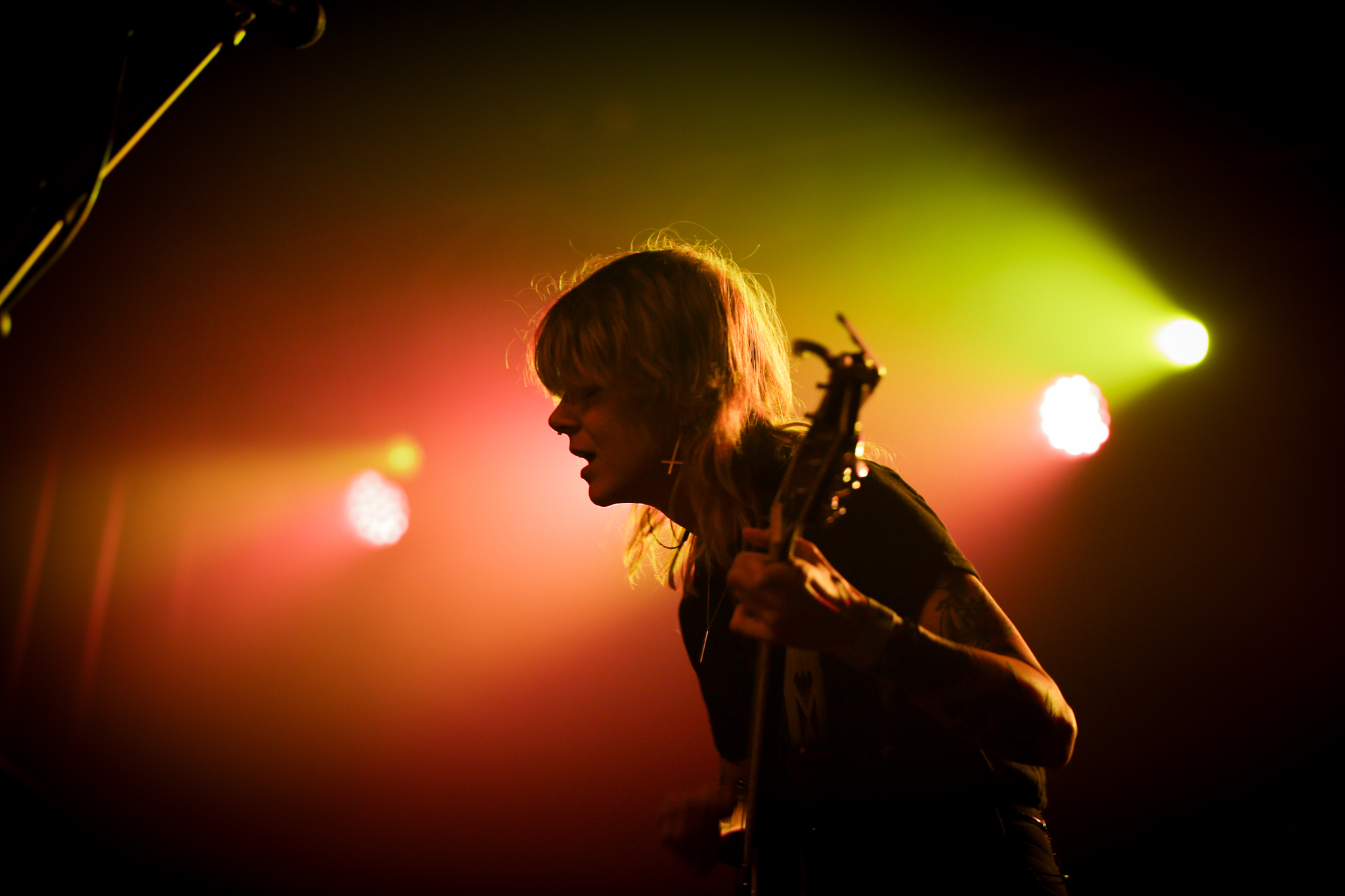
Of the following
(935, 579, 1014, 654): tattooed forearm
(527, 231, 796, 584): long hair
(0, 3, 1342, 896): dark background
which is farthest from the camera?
(0, 3, 1342, 896): dark background

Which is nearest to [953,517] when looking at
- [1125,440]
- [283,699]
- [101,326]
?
[1125,440]

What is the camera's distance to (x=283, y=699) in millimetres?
4367

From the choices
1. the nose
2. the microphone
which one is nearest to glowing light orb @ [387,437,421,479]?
the nose

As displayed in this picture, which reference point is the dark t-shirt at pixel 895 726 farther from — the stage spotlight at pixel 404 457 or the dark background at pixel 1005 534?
the stage spotlight at pixel 404 457

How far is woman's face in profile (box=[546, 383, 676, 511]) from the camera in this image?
1.81 m

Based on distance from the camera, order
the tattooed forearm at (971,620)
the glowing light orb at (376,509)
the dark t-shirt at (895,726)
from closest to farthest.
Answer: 1. the tattooed forearm at (971,620)
2. the dark t-shirt at (895,726)
3. the glowing light orb at (376,509)

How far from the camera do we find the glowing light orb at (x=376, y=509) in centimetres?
455

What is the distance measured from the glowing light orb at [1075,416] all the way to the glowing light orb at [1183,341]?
41 cm

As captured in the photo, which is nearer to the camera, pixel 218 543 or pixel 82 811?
pixel 82 811

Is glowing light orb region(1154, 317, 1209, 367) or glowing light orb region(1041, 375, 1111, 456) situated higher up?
glowing light orb region(1154, 317, 1209, 367)

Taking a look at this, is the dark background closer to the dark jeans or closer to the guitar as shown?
the dark jeans

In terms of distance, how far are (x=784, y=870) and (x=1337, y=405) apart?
3890 mm

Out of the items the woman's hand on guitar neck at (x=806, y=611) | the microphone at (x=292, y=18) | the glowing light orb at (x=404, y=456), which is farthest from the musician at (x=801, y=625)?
the glowing light orb at (x=404, y=456)

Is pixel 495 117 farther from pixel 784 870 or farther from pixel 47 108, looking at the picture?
pixel 784 870
